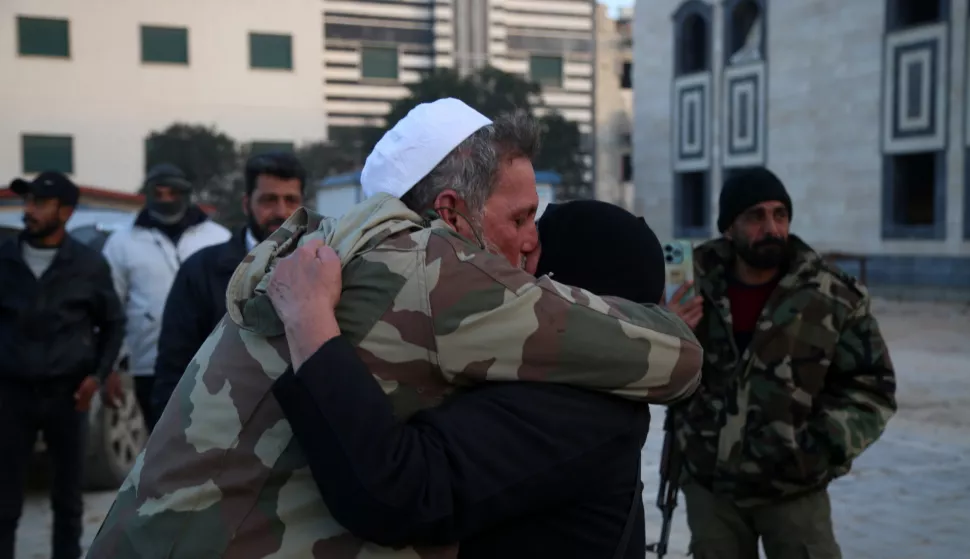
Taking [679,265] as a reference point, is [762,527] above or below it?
below

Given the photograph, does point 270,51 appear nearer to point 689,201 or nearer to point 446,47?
point 446,47

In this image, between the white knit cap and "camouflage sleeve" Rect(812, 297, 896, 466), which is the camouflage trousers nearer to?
"camouflage sleeve" Rect(812, 297, 896, 466)

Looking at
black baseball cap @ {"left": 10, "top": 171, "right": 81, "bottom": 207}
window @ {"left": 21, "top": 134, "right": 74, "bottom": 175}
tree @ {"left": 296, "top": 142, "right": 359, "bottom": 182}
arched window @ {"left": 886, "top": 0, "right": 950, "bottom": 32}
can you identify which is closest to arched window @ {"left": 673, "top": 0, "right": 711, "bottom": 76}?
arched window @ {"left": 886, "top": 0, "right": 950, "bottom": 32}

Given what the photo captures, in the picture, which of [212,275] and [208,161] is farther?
[208,161]

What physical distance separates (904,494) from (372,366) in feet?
20.0

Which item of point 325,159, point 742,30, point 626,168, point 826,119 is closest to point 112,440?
point 826,119

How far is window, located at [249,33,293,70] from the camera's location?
39.8m

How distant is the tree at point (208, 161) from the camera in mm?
32188

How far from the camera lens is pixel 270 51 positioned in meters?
40.2

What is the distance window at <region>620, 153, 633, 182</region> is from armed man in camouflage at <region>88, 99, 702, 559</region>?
43.7 meters

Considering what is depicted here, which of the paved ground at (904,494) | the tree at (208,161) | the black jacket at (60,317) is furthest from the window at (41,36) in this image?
the black jacket at (60,317)

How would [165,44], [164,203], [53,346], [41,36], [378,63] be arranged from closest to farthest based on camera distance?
[53,346] < [164,203] < [41,36] < [165,44] < [378,63]

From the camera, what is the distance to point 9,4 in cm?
3653

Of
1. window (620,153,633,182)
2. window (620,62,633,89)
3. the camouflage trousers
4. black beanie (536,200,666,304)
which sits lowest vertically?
the camouflage trousers
